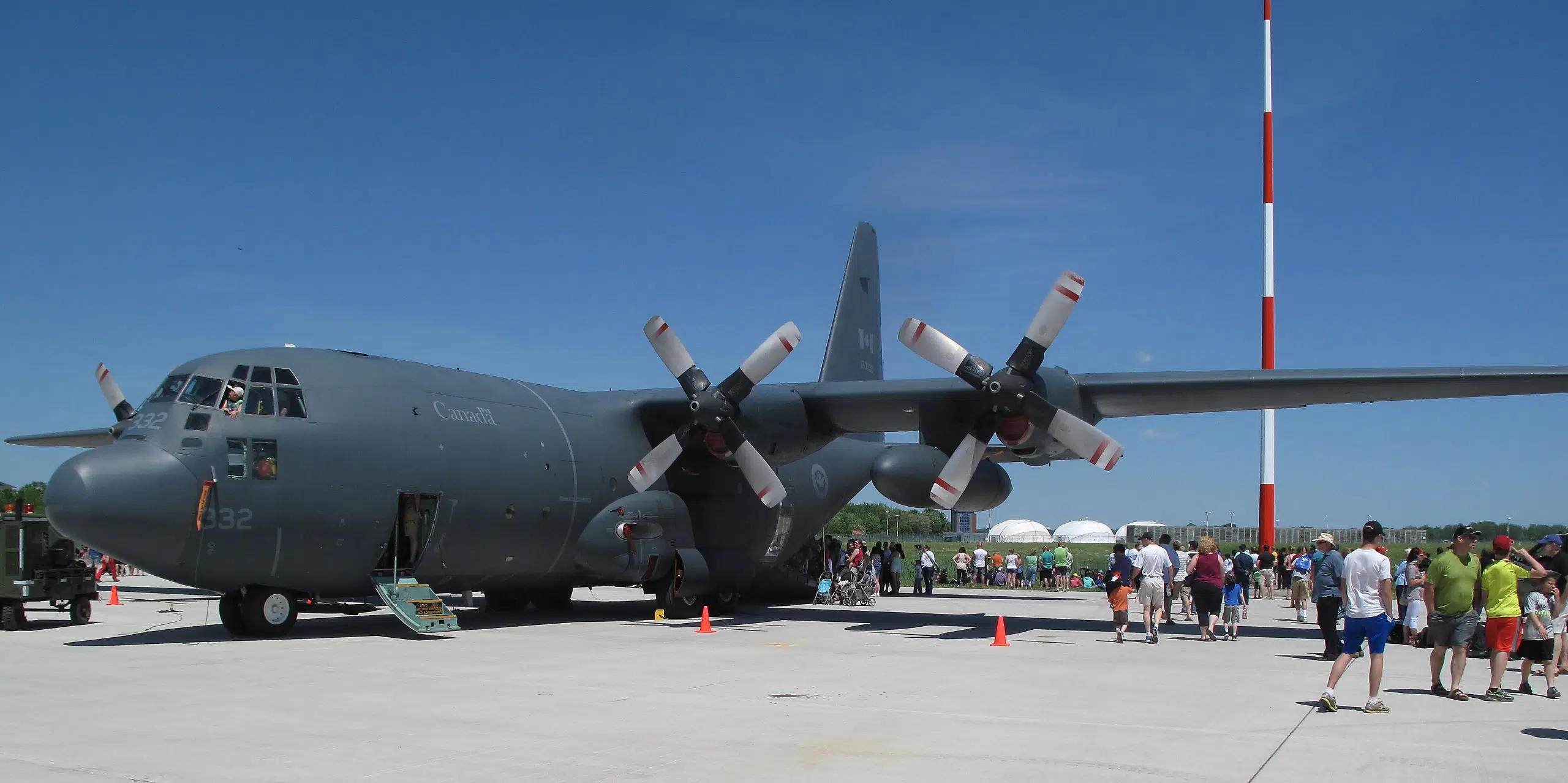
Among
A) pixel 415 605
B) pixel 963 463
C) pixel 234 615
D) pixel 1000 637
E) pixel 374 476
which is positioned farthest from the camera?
pixel 963 463

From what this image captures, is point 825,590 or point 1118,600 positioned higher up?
point 1118,600

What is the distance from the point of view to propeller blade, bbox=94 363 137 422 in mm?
19141

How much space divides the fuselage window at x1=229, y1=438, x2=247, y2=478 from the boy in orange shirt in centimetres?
1105

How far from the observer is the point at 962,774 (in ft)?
21.8

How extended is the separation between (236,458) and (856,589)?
13.2m

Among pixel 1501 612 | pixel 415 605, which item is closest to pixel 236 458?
pixel 415 605

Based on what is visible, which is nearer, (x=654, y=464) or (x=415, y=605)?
(x=415, y=605)

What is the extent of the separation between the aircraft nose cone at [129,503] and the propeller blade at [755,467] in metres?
7.52

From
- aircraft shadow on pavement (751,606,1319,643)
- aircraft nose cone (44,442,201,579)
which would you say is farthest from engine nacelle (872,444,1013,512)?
aircraft nose cone (44,442,201,579)

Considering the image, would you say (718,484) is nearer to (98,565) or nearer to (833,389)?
(833,389)

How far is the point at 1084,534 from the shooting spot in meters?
100

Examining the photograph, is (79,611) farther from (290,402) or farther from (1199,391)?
(1199,391)

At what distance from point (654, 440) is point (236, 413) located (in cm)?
771

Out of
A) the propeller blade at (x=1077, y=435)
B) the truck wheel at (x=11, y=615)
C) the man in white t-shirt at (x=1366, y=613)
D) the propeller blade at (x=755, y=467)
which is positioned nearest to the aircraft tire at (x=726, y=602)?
the propeller blade at (x=755, y=467)
